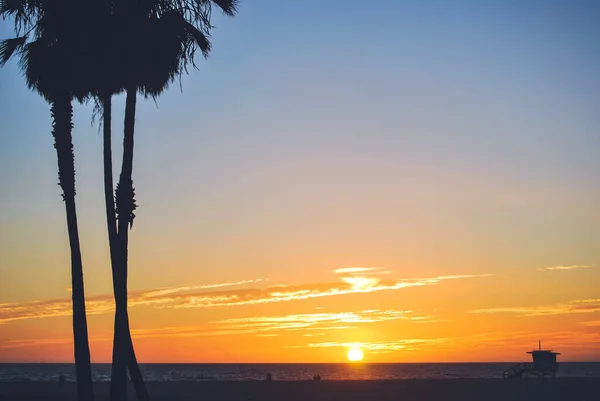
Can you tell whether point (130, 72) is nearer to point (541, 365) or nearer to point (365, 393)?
point (365, 393)

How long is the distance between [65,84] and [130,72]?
2.40m

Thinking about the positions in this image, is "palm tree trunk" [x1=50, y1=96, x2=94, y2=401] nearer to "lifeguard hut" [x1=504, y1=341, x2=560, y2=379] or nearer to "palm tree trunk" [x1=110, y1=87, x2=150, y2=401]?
"palm tree trunk" [x1=110, y1=87, x2=150, y2=401]

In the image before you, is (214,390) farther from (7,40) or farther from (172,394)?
(7,40)

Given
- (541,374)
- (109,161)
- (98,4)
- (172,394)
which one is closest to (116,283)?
(109,161)

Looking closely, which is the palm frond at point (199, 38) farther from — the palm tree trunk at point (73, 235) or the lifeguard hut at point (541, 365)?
the lifeguard hut at point (541, 365)

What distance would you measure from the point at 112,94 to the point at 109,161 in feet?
10.3

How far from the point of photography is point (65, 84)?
29.0 meters

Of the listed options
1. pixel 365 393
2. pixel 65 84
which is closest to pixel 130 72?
pixel 65 84

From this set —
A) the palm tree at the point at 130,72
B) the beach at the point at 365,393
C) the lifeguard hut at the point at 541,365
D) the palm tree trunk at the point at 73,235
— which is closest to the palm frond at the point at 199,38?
the palm tree at the point at 130,72

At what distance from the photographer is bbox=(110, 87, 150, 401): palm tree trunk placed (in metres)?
29.1

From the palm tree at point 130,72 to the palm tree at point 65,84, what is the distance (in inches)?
52.4

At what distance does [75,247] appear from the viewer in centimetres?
2858

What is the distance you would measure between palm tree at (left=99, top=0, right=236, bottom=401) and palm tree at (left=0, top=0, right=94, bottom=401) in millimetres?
1330

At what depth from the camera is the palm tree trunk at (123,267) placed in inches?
1145
